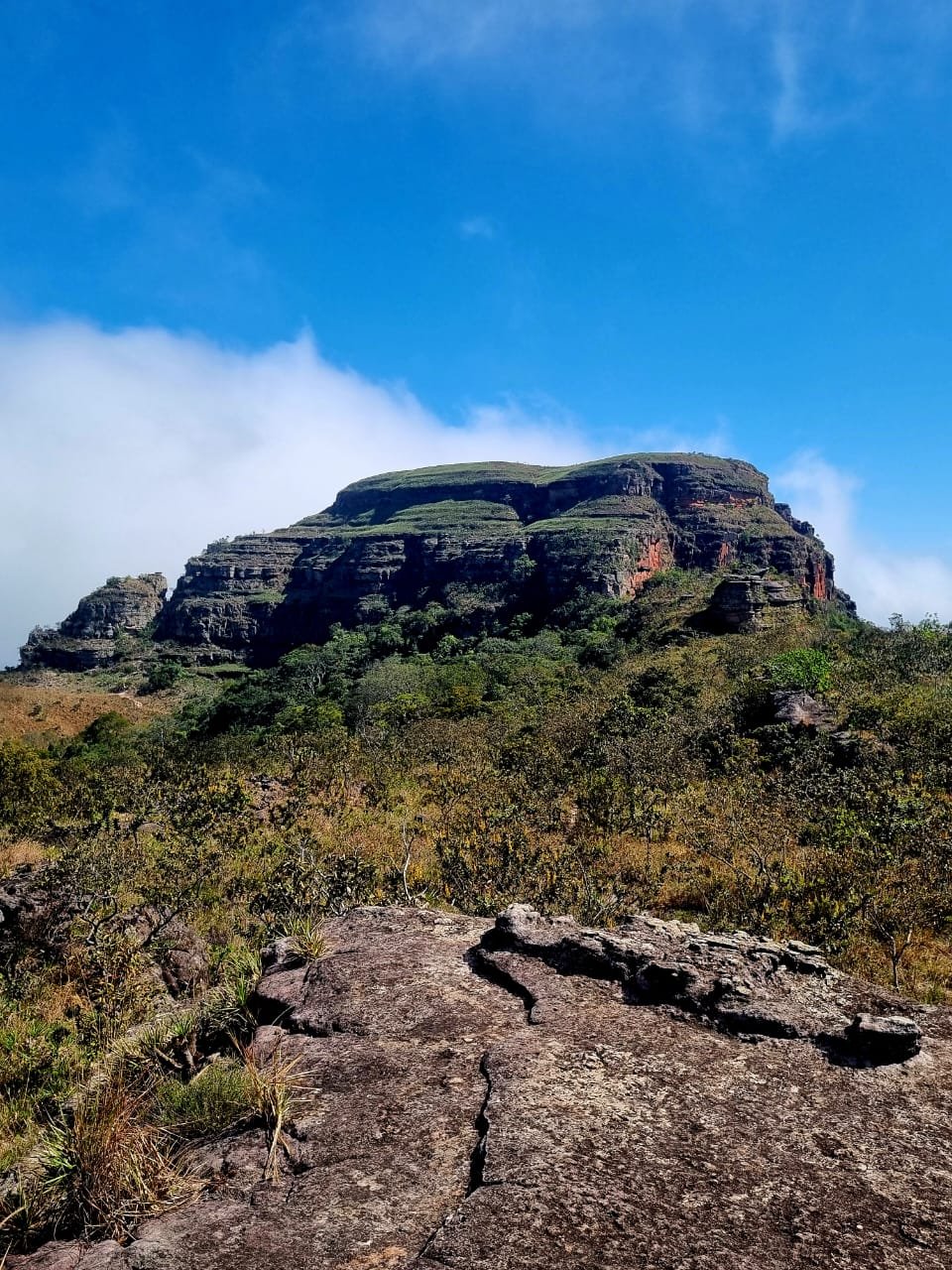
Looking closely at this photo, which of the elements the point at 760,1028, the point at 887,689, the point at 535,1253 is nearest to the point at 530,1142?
the point at 535,1253

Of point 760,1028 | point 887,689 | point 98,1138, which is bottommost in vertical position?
point 98,1138

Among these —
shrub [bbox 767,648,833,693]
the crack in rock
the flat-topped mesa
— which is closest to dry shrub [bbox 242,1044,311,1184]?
the crack in rock

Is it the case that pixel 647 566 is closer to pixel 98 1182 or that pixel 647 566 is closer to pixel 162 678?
pixel 162 678

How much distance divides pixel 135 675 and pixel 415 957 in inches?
3328

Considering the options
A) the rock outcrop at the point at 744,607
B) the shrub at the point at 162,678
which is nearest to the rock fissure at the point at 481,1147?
the rock outcrop at the point at 744,607

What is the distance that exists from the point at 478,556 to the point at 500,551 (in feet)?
10.8

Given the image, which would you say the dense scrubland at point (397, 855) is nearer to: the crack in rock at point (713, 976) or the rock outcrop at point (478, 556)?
the crack in rock at point (713, 976)

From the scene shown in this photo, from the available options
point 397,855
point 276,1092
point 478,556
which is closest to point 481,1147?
point 276,1092

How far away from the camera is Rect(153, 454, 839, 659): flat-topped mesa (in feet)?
285

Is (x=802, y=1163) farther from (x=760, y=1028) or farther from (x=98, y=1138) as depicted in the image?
(x=98, y=1138)

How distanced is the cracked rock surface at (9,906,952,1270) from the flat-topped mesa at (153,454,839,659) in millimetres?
74748

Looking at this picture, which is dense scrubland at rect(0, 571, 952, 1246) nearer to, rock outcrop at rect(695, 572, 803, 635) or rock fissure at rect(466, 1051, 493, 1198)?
rock fissure at rect(466, 1051, 493, 1198)

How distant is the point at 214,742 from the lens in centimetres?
2839

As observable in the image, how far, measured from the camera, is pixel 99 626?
98438 mm
